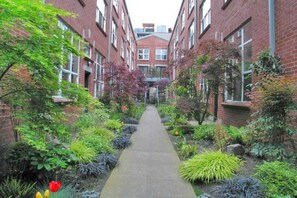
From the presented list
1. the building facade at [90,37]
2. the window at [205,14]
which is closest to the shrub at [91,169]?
the building facade at [90,37]

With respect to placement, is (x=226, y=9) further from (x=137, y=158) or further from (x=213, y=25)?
(x=137, y=158)

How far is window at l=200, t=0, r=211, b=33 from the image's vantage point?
1350 centimetres

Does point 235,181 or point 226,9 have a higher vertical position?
point 226,9

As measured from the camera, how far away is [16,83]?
3.28 m

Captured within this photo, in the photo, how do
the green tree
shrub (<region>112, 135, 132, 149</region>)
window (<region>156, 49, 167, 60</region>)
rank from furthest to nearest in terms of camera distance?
1. window (<region>156, 49, 167, 60</region>)
2. shrub (<region>112, 135, 132, 149</region>)
3. the green tree

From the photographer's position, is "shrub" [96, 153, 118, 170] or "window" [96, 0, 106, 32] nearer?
"shrub" [96, 153, 118, 170]

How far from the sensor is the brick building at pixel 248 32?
18.3 ft

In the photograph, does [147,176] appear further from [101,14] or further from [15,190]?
[101,14]

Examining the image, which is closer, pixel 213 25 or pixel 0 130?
pixel 0 130

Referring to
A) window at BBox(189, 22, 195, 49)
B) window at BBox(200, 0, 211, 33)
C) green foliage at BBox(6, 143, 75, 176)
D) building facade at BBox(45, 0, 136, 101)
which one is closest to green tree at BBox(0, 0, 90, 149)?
green foliage at BBox(6, 143, 75, 176)

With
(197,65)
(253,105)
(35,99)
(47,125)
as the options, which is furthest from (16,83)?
(197,65)

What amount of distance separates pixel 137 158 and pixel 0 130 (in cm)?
286

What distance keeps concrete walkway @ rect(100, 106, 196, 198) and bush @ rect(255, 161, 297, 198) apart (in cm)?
105

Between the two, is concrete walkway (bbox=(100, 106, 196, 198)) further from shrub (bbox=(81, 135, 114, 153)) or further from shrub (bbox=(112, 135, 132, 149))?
shrub (bbox=(81, 135, 114, 153))
